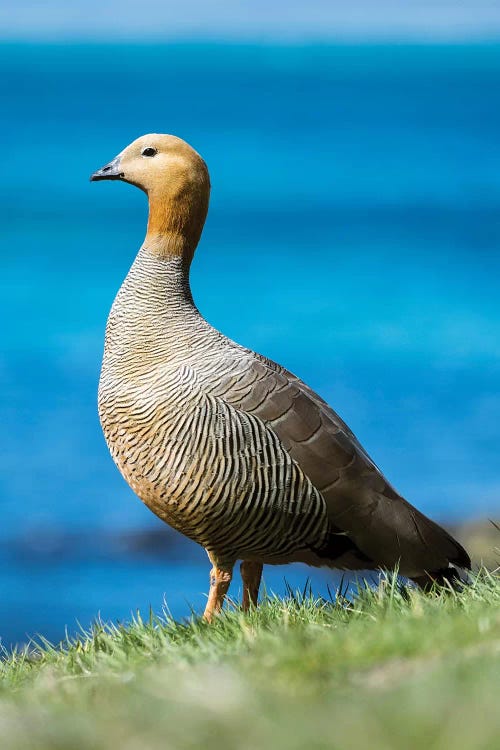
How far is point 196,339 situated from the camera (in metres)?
5.00

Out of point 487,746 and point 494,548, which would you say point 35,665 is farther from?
point 487,746

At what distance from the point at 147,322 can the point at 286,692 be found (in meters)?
2.50

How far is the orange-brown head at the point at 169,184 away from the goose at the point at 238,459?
0.27 m

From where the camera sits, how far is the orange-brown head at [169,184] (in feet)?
17.1

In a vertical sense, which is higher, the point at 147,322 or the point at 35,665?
the point at 147,322

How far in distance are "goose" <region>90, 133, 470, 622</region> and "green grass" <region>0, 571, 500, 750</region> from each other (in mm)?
418

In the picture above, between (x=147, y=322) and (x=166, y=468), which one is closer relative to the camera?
(x=166, y=468)

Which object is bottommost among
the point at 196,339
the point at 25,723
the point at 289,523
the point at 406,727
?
the point at 25,723

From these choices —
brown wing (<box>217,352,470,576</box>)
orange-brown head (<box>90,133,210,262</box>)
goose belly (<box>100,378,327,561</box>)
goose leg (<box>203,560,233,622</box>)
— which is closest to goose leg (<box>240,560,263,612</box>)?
goose leg (<box>203,560,233,622</box>)

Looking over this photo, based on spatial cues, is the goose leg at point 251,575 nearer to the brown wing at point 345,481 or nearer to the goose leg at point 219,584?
the goose leg at point 219,584

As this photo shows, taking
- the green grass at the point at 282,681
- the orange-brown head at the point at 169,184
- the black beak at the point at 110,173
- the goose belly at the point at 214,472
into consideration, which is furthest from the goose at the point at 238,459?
the black beak at the point at 110,173

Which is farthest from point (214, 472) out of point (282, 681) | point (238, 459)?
point (282, 681)

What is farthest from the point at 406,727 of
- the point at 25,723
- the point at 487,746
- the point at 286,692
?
the point at 25,723

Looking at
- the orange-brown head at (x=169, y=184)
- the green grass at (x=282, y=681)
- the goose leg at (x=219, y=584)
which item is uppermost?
the orange-brown head at (x=169, y=184)
